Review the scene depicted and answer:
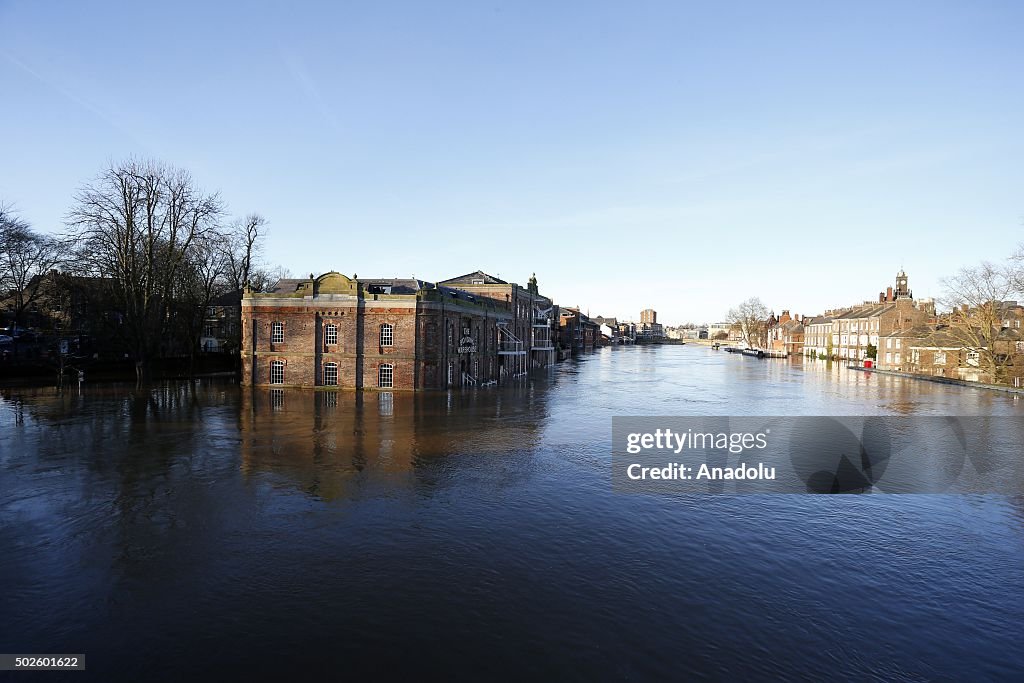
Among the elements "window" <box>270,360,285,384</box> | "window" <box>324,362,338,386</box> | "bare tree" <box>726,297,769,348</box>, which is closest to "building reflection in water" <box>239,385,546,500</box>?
"window" <box>324,362,338,386</box>

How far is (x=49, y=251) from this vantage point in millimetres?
49406

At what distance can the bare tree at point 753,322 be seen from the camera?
14850 centimetres

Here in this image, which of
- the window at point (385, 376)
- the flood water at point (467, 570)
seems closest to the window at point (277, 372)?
the window at point (385, 376)

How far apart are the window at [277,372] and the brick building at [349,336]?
0.23 feet

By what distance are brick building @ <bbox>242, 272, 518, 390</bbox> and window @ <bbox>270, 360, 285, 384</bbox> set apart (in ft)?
0.23

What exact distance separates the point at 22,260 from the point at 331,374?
33.3 metres

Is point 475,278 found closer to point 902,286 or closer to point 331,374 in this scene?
point 331,374

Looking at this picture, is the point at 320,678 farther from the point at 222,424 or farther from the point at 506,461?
the point at 222,424

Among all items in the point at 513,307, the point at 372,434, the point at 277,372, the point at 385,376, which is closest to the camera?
the point at 372,434

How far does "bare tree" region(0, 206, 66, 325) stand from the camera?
45.5 metres

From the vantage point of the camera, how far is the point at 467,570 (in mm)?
10445

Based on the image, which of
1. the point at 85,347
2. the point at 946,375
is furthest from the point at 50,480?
the point at 946,375

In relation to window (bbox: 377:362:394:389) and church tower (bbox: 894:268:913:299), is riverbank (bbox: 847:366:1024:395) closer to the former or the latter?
church tower (bbox: 894:268:913:299)

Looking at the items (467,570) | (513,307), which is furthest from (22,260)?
(467,570)
